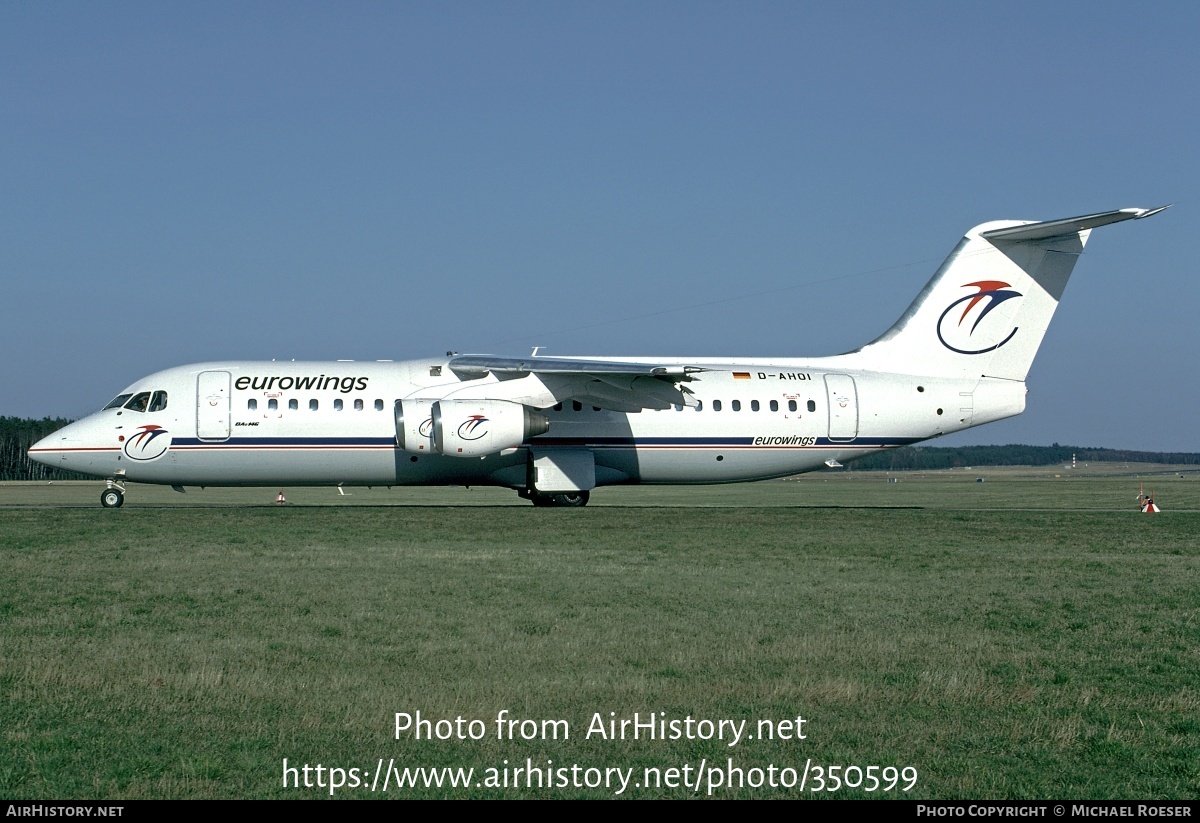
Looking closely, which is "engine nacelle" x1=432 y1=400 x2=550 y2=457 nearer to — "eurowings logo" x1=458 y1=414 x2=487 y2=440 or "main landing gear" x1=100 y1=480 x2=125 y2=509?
"eurowings logo" x1=458 y1=414 x2=487 y2=440

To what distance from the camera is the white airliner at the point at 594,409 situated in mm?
27062

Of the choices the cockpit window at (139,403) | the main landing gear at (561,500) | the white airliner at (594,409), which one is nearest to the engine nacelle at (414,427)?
the white airliner at (594,409)

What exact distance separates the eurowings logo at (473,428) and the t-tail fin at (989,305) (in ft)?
35.4

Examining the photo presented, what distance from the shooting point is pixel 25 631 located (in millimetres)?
11094

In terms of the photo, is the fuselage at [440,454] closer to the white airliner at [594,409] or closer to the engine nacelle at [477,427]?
the white airliner at [594,409]

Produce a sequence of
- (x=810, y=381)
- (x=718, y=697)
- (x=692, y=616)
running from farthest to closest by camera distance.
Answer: (x=810, y=381) → (x=692, y=616) → (x=718, y=697)

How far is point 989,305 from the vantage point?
29359 millimetres

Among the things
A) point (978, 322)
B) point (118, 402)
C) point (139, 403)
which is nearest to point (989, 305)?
point (978, 322)

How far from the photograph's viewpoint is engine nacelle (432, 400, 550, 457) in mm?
25656

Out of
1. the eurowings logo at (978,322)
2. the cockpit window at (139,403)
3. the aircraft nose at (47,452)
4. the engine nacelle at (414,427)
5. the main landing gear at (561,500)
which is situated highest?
the eurowings logo at (978,322)

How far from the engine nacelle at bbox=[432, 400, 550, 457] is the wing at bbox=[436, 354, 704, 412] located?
1080mm

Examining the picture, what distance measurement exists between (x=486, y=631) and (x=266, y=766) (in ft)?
14.3

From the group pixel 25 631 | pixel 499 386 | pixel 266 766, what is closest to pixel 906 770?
pixel 266 766

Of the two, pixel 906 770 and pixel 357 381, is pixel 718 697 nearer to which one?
pixel 906 770
